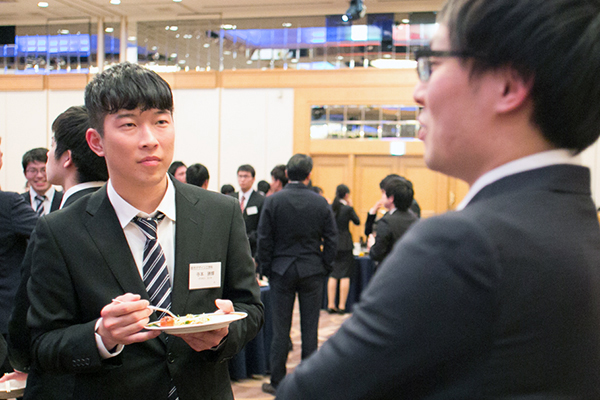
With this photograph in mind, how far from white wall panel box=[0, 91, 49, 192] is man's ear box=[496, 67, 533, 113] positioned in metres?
12.6

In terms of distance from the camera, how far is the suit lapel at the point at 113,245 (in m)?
1.41

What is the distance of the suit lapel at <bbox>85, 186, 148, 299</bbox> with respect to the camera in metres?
1.41

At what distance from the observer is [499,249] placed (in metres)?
0.57

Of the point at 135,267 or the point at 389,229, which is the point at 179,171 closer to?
the point at 389,229

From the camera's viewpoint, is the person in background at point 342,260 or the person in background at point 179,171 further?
the person in background at point 342,260

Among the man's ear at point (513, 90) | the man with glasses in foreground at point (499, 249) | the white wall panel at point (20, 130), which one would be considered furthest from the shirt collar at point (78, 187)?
the white wall panel at point (20, 130)

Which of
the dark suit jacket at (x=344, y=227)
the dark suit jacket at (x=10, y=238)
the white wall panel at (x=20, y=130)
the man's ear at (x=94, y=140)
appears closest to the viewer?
the man's ear at (x=94, y=140)

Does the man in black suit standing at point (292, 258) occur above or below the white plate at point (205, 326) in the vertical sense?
below

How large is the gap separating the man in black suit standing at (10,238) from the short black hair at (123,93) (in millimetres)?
1695

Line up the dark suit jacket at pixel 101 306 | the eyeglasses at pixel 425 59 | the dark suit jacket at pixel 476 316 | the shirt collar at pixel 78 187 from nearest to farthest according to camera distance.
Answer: the dark suit jacket at pixel 476 316, the eyeglasses at pixel 425 59, the dark suit jacket at pixel 101 306, the shirt collar at pixel 78 187

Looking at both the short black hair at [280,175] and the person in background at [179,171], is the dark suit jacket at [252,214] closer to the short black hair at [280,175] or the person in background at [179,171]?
the short black hair at [280,175]

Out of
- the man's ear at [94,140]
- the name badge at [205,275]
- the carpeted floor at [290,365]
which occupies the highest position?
the man's ear at [94,140]

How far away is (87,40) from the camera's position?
11.4 m

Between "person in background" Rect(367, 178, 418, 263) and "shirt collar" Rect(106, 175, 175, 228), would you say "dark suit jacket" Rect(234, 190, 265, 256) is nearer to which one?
"person in background" Rect(367, 178, 418, 263)
